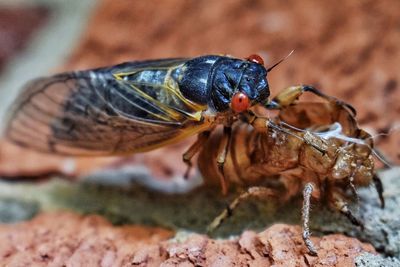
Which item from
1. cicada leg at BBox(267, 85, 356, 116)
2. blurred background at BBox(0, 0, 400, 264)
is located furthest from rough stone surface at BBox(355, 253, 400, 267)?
cicada leg at BBox(267, 85, 356, 116)

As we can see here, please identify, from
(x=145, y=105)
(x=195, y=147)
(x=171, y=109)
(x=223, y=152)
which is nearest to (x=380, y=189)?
(x=223, y=152)

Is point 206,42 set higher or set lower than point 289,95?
higher

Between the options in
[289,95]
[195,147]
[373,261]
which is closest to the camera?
[373,261]

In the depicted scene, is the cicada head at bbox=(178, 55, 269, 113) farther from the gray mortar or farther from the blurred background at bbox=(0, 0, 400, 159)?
the blurred background at bbox=(0, 0, 400, 159)

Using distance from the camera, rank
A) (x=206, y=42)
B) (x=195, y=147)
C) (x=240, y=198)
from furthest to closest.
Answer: (x=206, y=42)
(x=195, y=147)
(x=240, y=198)

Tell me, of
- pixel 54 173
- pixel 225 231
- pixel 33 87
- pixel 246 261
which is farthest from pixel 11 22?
pixel 246 261

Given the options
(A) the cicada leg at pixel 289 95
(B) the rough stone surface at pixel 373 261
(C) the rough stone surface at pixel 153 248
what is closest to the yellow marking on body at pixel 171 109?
(A) the cicada leg at pixel 289 95

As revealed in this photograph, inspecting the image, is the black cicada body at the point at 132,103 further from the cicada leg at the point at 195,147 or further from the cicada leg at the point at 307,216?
the cicada leg at the point at 307,216

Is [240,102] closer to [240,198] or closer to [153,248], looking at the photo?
[240,198]
